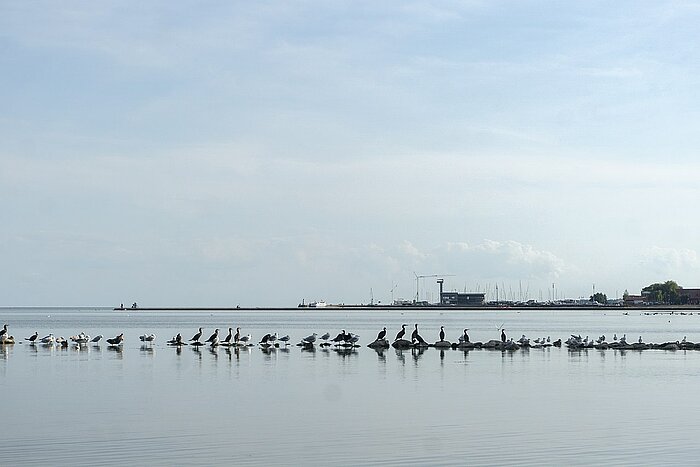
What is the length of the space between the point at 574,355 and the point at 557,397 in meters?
22.1

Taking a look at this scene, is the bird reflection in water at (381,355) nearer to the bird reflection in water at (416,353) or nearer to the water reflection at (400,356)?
the water reflection at (400,356)

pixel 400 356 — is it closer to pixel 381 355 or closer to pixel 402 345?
pixel 381 355

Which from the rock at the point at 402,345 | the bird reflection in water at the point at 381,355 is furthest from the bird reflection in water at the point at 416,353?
the bird reflection in water at the point at 381,355

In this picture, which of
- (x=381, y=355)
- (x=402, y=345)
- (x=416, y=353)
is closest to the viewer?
(x=381, y=355)

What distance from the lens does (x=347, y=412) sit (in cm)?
2836

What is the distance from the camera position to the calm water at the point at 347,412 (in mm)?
21734

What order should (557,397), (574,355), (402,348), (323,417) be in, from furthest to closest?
(402,348)
(574,355)
(557,397)
(323,417)

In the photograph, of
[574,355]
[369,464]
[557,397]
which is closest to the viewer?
[369,464]

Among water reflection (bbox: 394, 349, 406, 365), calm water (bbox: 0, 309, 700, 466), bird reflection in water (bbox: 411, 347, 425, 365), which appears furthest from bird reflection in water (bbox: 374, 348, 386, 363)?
calm water (bbox: 0, 309, 700, 466)

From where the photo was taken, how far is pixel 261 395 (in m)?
32.6

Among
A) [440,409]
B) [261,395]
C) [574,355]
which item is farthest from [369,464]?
[574,355]

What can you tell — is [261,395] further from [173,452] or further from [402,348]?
[402,348]

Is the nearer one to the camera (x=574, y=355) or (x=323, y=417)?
(x=323, y=417)

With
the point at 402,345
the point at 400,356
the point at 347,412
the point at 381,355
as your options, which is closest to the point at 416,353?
the point at 381,355
